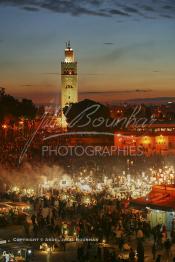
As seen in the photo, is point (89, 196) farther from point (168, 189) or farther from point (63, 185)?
point (168, 189)

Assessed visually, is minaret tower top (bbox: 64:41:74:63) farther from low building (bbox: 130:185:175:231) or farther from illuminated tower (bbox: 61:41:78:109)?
low building (bbox: 130:185:175:231)

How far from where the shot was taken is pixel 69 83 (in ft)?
218

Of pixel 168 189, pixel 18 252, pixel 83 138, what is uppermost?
pixel 83 138

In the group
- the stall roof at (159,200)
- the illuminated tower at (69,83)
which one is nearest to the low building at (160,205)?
the stall roof at (159,200)

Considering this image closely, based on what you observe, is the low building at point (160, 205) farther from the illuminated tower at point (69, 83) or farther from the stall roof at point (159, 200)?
the illuminated tower at point (69, 83)

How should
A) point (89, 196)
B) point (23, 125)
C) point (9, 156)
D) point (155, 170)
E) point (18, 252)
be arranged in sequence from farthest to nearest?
point (23, 125) < point (9, 156) < point (155, 170) < point (89, 196) < point (18, 252)

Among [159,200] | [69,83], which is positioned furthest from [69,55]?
[159,200]

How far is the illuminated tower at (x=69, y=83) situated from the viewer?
6594cm

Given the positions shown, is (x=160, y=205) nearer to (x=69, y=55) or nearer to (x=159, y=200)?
(x=159, y=200)

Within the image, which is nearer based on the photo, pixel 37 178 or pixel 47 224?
pixel 47 224

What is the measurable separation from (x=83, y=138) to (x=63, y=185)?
2162 cm

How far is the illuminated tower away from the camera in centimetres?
6594

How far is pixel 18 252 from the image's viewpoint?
10.4 meters

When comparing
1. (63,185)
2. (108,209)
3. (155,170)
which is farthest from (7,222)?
(155,170)
